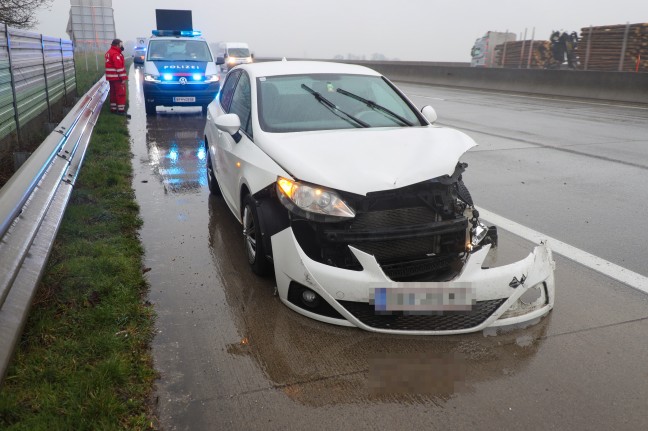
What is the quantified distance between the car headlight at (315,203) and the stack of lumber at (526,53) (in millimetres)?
35462

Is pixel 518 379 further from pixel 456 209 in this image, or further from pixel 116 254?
pixel 116 254

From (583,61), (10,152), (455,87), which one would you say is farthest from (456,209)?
(583,61)

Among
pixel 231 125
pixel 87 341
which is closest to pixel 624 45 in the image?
pixel 231 125

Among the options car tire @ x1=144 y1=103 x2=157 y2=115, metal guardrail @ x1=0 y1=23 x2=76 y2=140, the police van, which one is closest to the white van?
the police van

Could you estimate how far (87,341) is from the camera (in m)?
3.40

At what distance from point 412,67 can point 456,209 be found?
32317 mm

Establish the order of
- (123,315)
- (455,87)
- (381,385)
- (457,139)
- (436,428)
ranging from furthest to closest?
(455,87), (457,139), (123,315), (381,385), (436,428)

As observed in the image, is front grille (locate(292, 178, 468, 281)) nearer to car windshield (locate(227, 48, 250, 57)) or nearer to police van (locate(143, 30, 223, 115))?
police van (locate(143, 30, 223, 115))

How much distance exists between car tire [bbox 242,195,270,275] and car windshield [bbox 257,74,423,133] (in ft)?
2.36

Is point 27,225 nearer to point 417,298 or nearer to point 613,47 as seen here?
point 417,298

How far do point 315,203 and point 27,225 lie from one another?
1.92 meters

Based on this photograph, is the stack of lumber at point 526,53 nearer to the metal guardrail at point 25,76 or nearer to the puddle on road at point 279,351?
the metal guardrail at point 25,76

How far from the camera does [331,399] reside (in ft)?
9.87

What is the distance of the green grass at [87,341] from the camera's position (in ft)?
9.05
